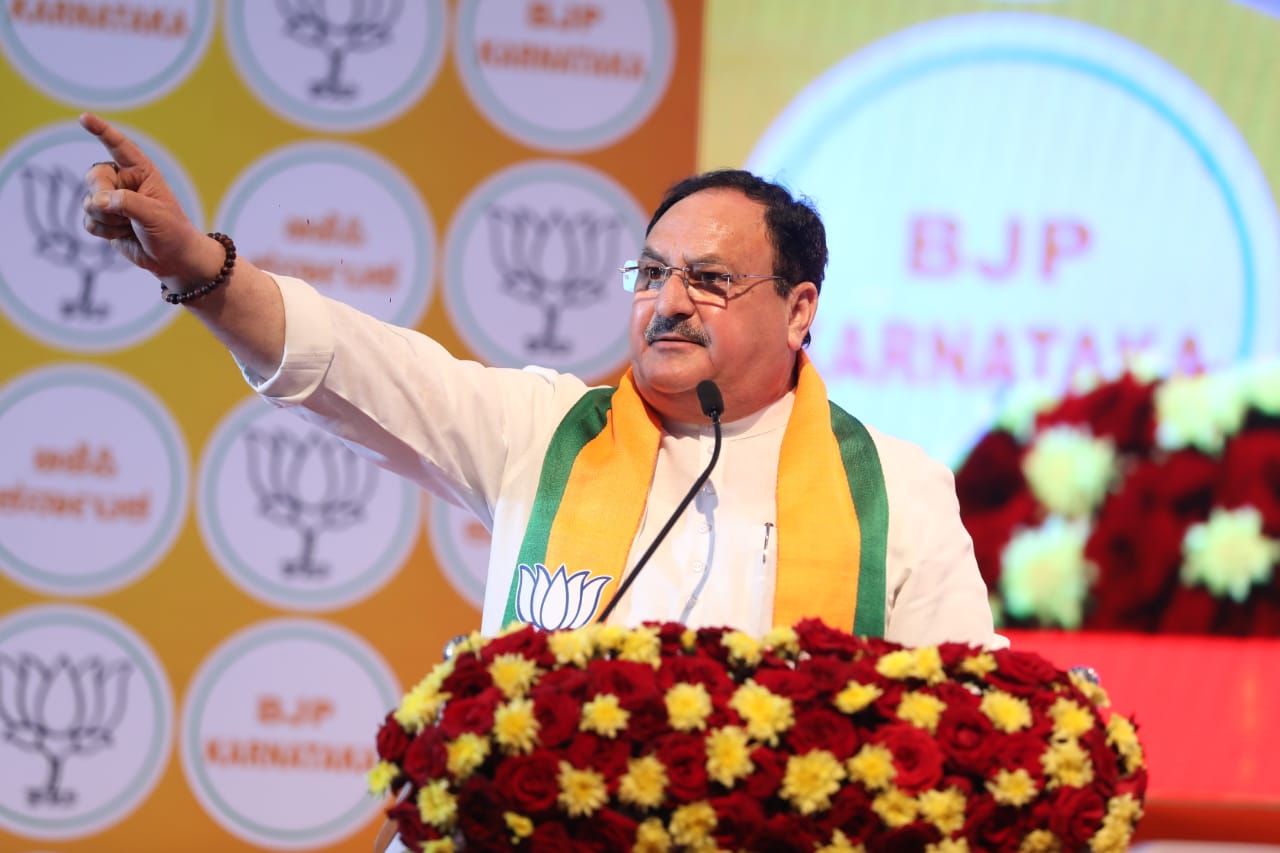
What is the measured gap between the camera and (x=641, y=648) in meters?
1.37

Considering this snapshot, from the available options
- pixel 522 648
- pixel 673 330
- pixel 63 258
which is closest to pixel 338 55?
pixel 63 258

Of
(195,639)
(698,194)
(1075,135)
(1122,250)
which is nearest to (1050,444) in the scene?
(1122,250)

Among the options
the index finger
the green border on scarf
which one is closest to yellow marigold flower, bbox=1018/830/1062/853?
the green border on scarf

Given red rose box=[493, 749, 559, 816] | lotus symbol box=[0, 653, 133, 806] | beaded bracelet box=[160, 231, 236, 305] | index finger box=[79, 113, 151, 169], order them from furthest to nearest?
1. lotus symbol box=[0, 653, 133, 806]
2. beaded bracelet box=[160, 231, 236, 305]
3. index finger box=[79, 113, 151, 169]
4. red rose box=[493, 749, 559, 816]

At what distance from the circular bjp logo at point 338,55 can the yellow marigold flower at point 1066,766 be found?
2666 mm

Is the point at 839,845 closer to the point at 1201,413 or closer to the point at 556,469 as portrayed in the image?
the point at 556,469

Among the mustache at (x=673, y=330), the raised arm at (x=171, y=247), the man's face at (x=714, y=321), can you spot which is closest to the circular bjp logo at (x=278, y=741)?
the man's face at (x=714, y=321)

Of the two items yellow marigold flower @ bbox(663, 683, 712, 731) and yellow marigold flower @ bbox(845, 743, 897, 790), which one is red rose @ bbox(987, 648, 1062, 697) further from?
yellow marigold flower @ bbox(663, 683, 712, 731)

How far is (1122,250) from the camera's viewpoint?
356 centimetres

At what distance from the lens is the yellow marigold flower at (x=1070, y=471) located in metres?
3.57

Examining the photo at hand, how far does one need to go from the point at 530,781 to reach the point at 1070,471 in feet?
8.68

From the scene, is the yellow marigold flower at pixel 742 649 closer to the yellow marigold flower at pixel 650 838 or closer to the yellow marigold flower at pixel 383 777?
the yellow marigold flower at pixel 650 838

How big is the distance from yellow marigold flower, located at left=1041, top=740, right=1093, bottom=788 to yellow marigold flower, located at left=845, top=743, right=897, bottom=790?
16 cm

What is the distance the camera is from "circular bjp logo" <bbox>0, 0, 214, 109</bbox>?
345 cm
